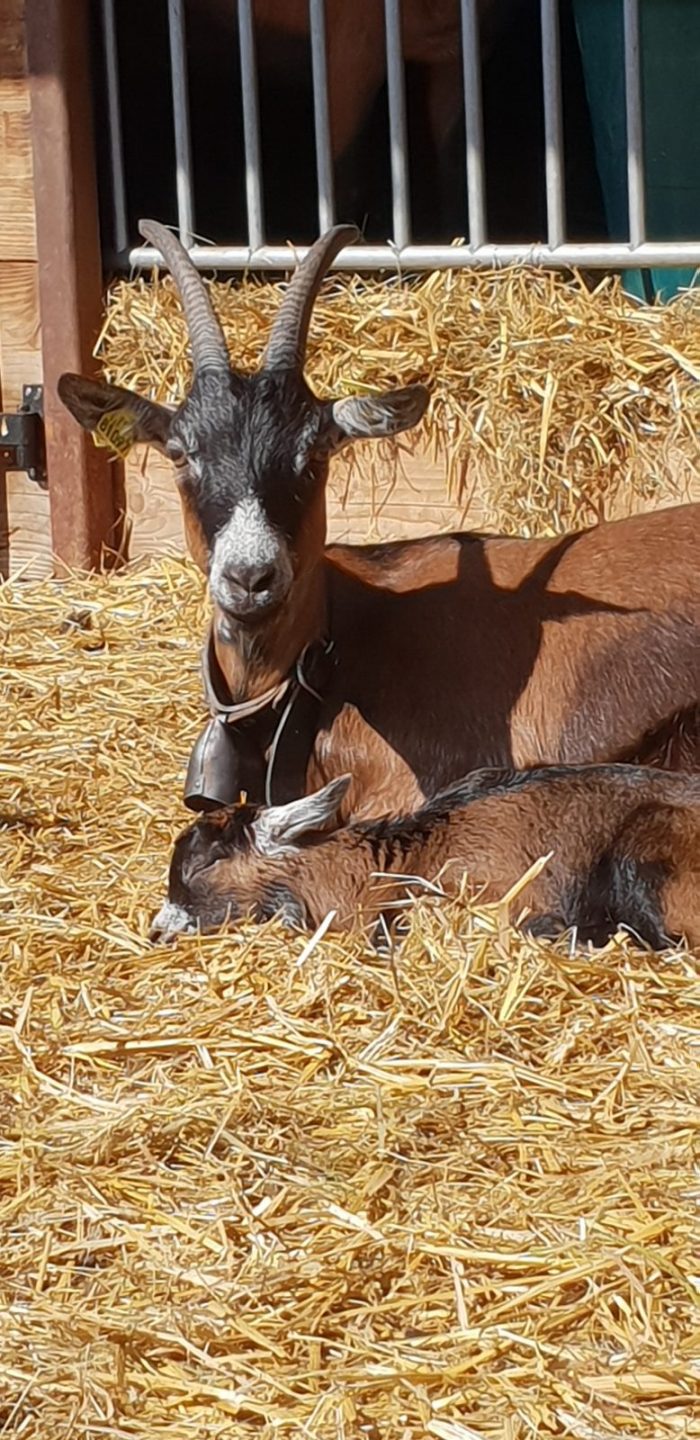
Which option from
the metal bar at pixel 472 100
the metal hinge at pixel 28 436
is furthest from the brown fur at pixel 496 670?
the metal hinge at pixel 28 436

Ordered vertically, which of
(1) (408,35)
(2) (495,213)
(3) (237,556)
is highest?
(1) (408,35)

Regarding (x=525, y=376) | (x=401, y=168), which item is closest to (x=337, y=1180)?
(x=525, y=376)

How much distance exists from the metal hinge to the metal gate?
0.57 m

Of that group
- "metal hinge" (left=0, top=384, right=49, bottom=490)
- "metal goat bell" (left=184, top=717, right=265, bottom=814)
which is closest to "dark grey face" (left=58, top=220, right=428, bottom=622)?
"metal goat bell" (left=184, top=717, right=265, bottom=814)

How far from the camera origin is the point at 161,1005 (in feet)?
13.5

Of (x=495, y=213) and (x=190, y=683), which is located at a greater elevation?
(x=495, y=213)

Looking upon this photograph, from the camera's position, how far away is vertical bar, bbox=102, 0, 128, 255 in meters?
7.24

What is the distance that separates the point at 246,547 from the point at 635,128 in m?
2.65

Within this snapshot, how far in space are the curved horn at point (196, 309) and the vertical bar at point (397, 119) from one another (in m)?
1.49

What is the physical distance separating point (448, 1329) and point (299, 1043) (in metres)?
1.01

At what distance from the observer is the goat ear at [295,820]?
4.61 metres

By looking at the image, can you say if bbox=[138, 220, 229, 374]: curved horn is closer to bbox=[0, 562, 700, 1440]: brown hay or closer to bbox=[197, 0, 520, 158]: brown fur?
bbox=[0, 562, 700, 1440]: brown hay

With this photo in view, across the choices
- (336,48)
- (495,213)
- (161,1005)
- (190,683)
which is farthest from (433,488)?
(161,1005)

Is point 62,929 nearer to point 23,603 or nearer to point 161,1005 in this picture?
point 161,1005
